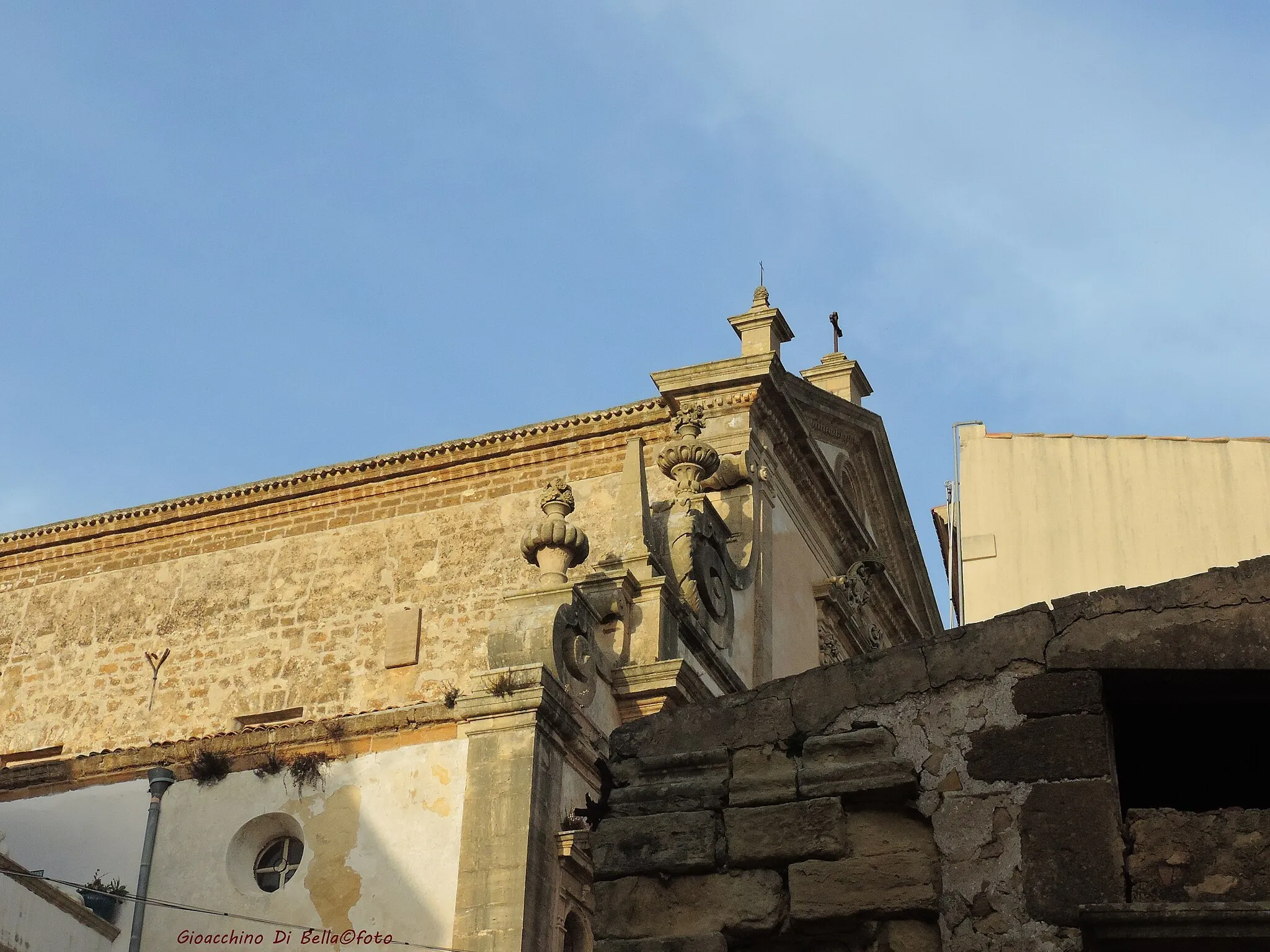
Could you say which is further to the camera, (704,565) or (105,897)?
(704,565)

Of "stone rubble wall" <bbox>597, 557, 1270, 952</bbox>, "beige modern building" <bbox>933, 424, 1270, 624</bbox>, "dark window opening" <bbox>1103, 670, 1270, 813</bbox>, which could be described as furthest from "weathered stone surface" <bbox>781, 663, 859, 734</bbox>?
"beige modern building" <bbox>933, 424, 1270, 624</bbox>

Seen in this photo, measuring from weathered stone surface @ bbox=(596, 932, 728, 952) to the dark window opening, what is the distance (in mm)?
1495

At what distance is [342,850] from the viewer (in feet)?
37.3

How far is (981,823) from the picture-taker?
18.7 ft

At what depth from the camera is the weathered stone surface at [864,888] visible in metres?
5.62

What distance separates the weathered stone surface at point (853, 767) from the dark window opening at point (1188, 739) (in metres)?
0.77

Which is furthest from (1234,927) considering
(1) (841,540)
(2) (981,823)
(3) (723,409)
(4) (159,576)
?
(4) (159,576)

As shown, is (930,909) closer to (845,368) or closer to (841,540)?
(841,540)

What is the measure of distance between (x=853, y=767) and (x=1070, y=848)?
0.79 m

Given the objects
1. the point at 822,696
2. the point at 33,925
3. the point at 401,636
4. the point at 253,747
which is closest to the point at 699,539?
the point at 401,636

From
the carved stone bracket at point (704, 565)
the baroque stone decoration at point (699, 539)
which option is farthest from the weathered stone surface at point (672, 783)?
the baroque stone decoration at point (699, 539)

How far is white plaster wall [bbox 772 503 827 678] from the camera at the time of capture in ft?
52.9

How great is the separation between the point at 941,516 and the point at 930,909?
7.48 m

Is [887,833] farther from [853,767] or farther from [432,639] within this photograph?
[432,639]
